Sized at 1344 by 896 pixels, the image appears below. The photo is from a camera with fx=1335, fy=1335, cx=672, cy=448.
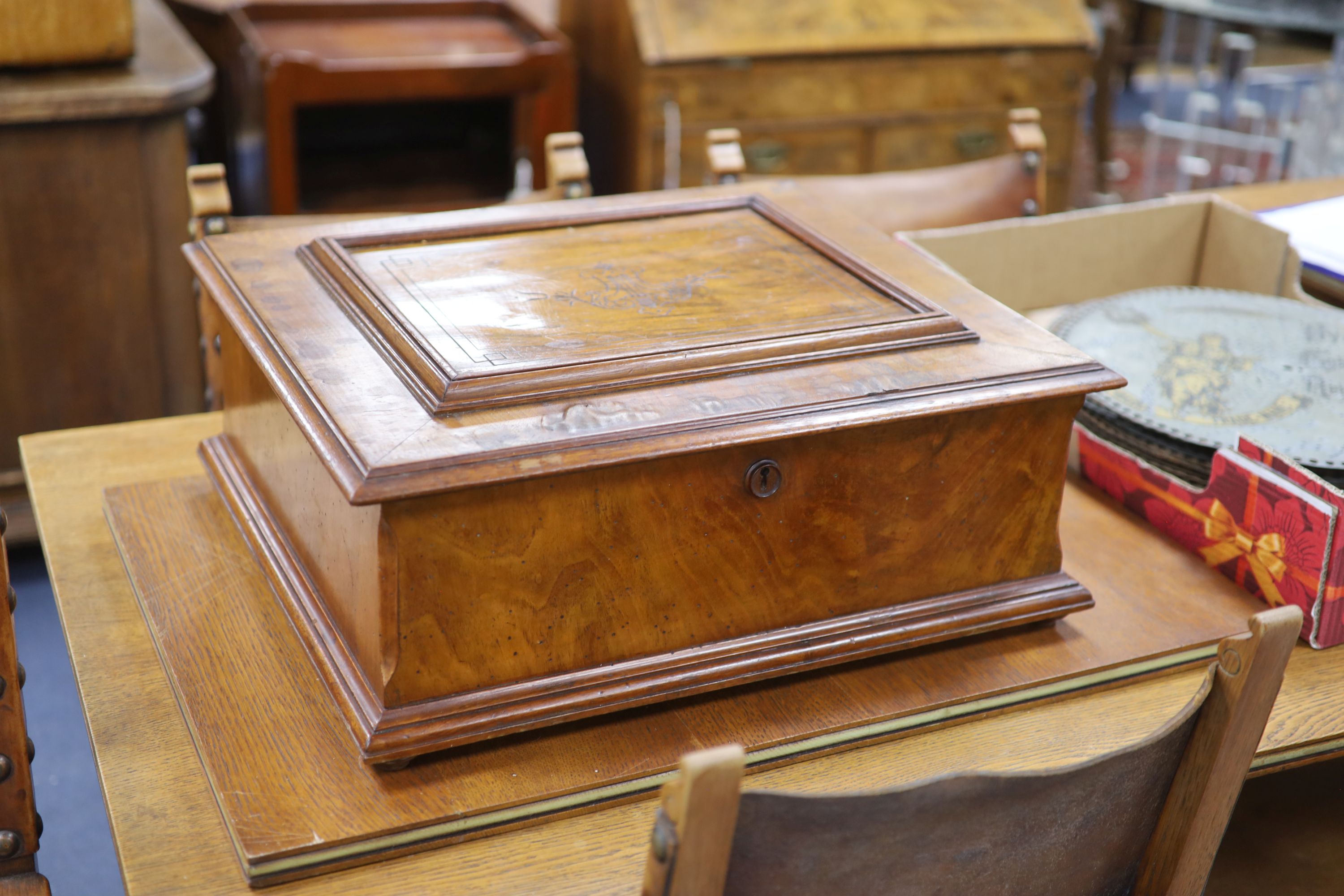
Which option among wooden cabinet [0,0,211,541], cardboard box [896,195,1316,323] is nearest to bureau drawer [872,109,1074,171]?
cardboard box [896,195,1316,323]

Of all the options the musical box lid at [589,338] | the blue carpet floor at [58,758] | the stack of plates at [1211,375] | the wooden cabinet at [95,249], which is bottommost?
the blue carpet floor at [58,758]

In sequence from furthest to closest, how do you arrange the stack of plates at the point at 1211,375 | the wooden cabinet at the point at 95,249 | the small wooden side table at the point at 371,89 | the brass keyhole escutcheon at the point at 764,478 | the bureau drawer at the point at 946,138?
the bureau drawer at the point at 946,138
the small wooden side table at the point at 371,89
the wooden cabinet at the point at 95,249
the stack of plates at the point at 1211,375
the brass keyhole escutcheon at the point at 764,478

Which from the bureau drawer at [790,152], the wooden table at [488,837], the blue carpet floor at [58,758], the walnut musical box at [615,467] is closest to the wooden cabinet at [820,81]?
the bureau drawer at [790,152]

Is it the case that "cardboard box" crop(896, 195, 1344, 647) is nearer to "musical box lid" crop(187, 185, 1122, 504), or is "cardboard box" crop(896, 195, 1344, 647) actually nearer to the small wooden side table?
"musical box lid" crop(187, 185, 1122, 504)

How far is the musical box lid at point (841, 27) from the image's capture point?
124 inches

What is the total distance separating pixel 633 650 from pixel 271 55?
208 centimetres

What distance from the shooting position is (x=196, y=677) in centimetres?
112

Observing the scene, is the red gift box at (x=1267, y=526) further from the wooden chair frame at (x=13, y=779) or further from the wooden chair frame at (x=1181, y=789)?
the wooden chair frame at (x=13, y=779)

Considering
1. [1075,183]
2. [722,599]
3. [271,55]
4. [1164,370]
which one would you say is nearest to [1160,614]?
[1164,370]

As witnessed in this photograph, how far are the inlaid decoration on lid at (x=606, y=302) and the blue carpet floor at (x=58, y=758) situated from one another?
923 millimetres

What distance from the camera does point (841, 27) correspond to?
3.28 meters

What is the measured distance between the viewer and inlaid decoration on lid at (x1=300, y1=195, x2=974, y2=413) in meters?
1.08

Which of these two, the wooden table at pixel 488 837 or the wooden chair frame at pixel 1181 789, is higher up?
the wooden chair frame at pixel 1181 789

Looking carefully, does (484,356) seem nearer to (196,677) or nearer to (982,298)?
(196,677)
